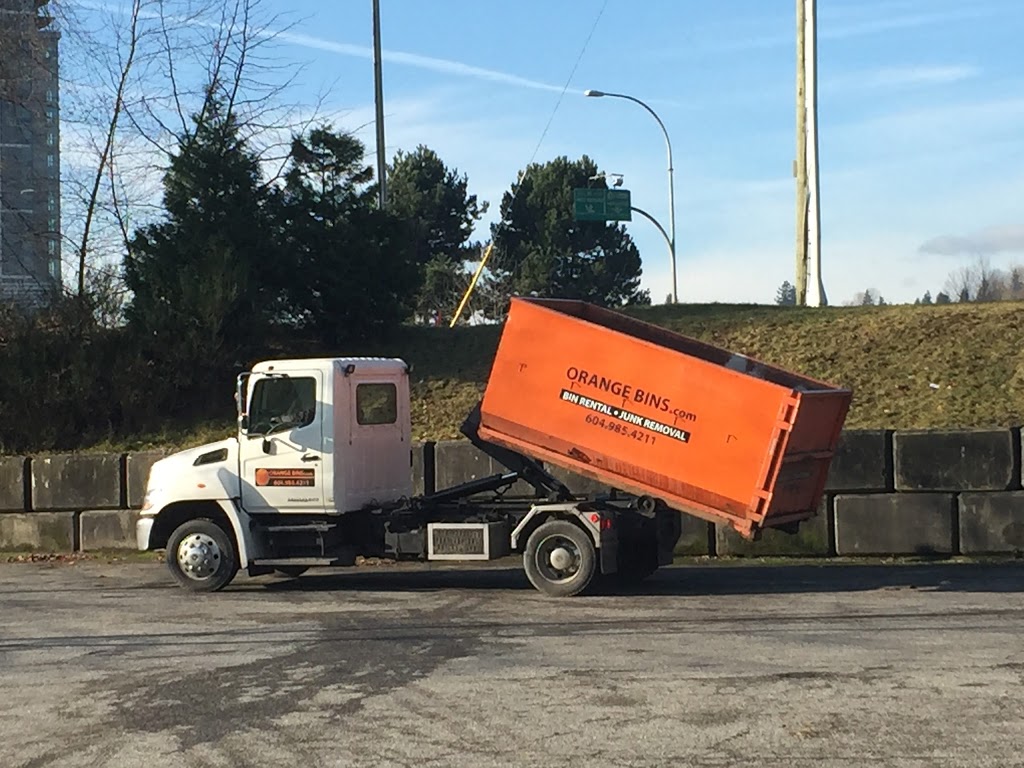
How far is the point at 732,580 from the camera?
48.1ft

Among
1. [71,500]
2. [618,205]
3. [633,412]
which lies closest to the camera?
[633,412]

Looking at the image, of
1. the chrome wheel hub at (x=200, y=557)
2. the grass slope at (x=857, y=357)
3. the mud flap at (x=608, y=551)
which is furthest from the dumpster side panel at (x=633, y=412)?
the grass slope at (x=857, y=357)

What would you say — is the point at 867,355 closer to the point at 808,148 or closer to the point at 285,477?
the point at 808,148

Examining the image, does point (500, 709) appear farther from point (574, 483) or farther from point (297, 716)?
point (574, 483)

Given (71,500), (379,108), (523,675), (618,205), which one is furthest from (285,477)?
(618,205)

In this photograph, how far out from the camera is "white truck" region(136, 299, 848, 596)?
12961mm

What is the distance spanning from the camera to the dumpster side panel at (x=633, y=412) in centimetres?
1273

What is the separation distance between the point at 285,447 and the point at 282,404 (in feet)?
1.51

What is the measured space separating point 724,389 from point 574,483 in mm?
4362

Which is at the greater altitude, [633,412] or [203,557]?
[633,412]

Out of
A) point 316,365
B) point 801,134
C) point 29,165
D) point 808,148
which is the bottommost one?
point 316,365

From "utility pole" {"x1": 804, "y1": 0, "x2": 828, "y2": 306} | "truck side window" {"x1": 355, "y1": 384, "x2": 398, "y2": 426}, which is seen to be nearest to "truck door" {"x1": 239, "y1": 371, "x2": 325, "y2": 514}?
"truck side window" {"x1": 355, "y1": 384, "x2": 398, "y2": 426}

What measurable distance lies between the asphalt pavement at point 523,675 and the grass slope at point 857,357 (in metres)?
4.58

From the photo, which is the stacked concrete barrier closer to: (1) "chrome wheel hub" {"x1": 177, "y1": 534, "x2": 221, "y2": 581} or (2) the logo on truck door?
(2) the logo on truck door
